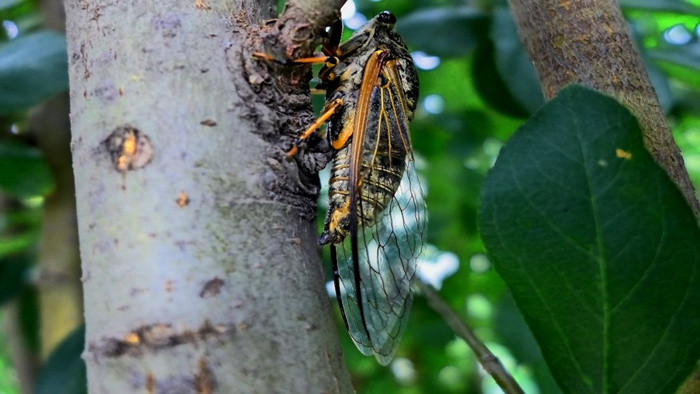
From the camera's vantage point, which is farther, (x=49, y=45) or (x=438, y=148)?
(x=438, y=148)

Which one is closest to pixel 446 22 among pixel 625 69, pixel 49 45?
pixel 49 45

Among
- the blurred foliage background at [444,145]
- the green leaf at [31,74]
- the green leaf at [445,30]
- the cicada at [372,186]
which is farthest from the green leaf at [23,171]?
the green leaf at [445,30]

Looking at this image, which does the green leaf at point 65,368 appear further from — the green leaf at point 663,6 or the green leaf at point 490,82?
the green leaf at point 663,6

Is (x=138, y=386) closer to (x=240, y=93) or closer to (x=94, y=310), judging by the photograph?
(x=94, y=310)

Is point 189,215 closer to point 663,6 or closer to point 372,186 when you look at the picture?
point 372,186

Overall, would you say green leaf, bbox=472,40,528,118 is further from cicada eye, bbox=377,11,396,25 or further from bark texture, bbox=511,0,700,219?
bark texture, bbox=511,0,700,219

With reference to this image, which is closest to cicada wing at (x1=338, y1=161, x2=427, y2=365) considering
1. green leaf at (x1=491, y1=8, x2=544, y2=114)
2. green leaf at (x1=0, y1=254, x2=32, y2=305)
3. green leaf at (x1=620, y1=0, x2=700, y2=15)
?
green leaf at (x1=491, y1=8, x2=544, y2=114)
